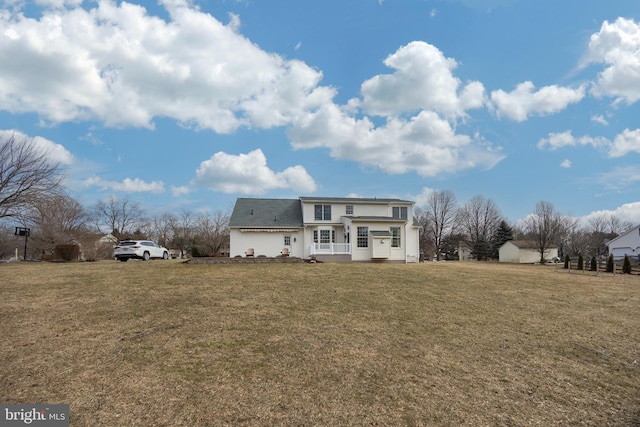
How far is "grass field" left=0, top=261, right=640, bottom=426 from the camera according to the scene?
4.40 meters

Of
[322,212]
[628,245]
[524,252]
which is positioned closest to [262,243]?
[322,212]

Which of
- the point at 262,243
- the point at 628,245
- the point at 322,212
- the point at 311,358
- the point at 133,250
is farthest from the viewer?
the point at 628,245

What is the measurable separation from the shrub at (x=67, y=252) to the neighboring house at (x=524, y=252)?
56.3m

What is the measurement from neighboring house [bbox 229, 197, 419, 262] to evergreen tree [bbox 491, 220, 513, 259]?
114ft

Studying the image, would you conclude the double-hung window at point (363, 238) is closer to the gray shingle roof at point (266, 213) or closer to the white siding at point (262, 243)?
the white siding at point (262, 243)

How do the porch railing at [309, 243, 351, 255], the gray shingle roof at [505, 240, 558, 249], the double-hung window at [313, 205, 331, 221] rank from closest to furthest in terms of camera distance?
the porch railing at [309, 243, 351, 255] < the double-hung window at [313, 205, 331, 221] < the gray shingle roof at [505, 240, 558, 249]

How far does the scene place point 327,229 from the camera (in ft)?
93.9

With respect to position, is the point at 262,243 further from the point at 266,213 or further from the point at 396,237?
the point at 396,237

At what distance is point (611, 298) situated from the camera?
13.1 metres

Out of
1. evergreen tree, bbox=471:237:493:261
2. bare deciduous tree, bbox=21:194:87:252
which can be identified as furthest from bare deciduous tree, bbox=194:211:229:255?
evergreen tree, bbox=471:237:493:261

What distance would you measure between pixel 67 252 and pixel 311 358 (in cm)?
2442

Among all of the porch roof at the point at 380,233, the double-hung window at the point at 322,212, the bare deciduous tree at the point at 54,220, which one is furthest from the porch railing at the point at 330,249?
the bare deciduous tree at the point at 54,220

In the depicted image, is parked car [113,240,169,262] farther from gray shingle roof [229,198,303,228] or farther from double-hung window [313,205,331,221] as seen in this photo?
double-hung window [313,205,331,221]

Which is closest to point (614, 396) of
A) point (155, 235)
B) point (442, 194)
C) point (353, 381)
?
point (353, 381)
